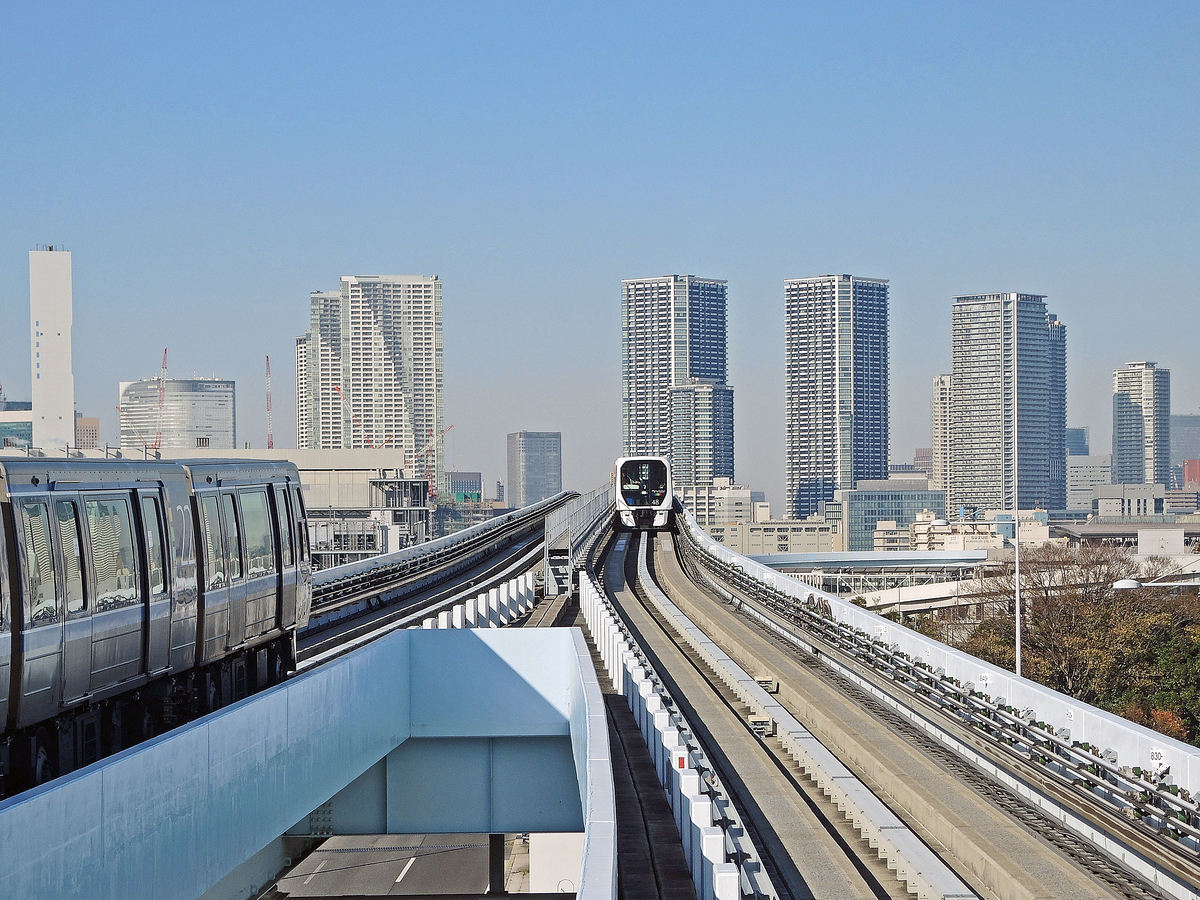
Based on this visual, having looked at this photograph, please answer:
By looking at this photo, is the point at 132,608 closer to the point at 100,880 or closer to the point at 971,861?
the point at 100,880

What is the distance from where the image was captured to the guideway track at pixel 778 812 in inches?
472

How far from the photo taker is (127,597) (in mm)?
13859

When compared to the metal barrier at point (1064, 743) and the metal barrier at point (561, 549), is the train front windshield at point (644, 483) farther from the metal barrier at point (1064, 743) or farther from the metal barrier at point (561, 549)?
the metal barrier at point (1064, 743)

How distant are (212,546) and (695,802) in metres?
8.17

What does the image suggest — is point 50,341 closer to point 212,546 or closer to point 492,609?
point 492,609

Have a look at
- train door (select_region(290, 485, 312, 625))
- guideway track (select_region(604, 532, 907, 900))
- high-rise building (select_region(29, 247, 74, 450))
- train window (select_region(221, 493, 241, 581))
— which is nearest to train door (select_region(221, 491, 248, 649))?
train window (select_region(221, 493, 241, 581))

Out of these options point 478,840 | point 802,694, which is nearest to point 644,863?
point 802,694

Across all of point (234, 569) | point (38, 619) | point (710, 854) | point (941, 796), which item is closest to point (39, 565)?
point (38, 619)

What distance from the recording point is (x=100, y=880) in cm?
1090

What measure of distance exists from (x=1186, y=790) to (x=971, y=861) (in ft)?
7.59

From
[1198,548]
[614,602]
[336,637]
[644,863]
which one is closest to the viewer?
[644,863]

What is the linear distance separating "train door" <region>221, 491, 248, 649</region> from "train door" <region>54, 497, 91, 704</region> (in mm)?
4298

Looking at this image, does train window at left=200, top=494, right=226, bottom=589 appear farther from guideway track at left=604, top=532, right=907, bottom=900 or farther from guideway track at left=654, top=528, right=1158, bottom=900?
guideway track at left=654, top=528, right=1158, bottom=900

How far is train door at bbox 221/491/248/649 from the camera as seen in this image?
17.2 m
